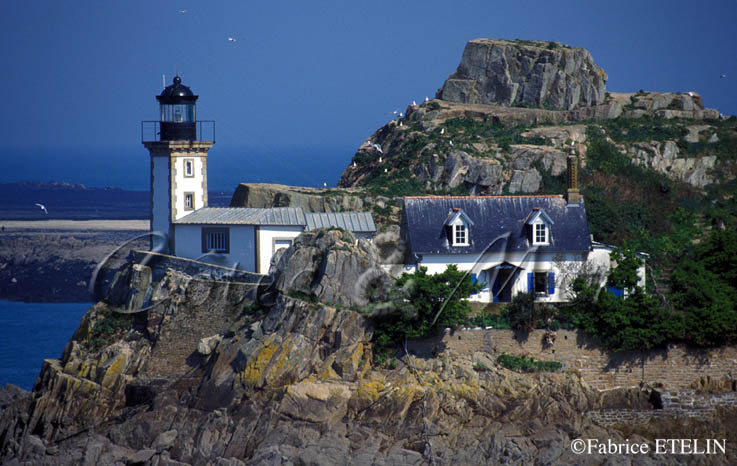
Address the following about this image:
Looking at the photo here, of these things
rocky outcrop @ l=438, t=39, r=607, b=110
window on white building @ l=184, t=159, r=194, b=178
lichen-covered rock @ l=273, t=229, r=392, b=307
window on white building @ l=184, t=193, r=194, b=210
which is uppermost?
rocky outcrop @ l=438, t=39, r=607, b=110

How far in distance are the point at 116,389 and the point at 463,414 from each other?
993 cm

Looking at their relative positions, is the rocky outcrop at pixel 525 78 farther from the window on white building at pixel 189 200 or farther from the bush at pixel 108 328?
the bush at pixel 108 328

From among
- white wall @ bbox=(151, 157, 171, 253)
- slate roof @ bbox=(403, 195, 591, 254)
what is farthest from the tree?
white wall @ bbox=(151, 157, 171, 253)

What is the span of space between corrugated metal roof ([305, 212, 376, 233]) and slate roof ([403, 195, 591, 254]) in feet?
9.56

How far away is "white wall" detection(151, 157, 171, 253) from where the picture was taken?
35.6 m

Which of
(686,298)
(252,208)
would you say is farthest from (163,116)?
(686,298)

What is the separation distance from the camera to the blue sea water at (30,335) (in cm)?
4309

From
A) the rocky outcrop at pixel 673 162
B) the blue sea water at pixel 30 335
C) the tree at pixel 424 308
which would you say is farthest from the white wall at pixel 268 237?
the rocky outcrop at pixel 673 162

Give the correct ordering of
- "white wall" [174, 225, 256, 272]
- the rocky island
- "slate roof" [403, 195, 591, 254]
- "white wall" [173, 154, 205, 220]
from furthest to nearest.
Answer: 1. "white wall" [173, 154, 205, 220]
2. "white wall" [174, 225, 256, 272]
3. "slate roof" [403, 195, 591, 254]
4. the rocky island

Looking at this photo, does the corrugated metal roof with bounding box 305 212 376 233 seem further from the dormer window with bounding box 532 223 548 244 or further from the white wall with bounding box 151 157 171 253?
the dormer window with bounding box 532 223 548 244

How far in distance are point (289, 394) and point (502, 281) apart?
7351 mm

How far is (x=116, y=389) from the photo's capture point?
3162cm

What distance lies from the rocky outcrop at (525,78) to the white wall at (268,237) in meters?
18.1

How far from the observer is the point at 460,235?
32.7 m
